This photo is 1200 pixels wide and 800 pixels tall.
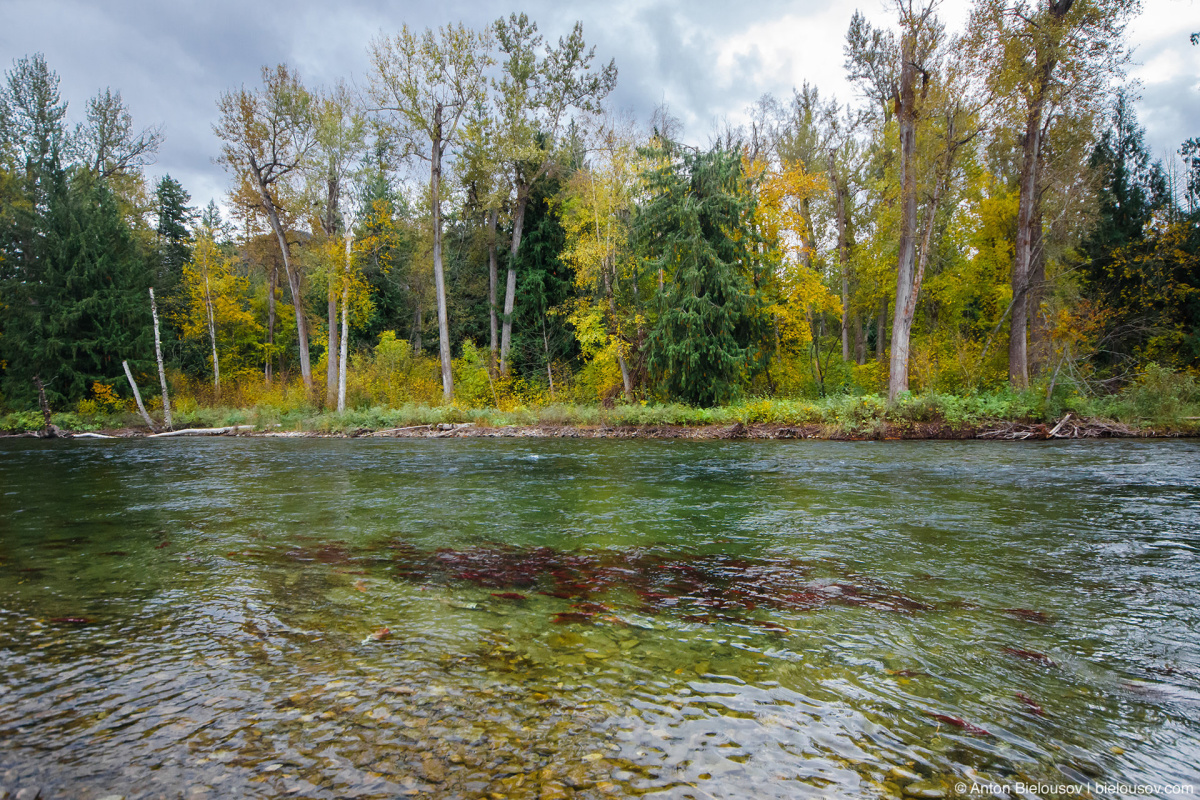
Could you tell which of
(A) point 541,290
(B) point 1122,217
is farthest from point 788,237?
(B) point 1122,217

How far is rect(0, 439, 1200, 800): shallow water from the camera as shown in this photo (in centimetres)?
241

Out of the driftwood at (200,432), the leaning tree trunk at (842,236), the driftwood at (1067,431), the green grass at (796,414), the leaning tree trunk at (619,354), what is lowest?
the driftwood at (1067,431)

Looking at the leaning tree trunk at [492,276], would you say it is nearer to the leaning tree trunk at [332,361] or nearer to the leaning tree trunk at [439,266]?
the leaning tree trunk at [439,266]

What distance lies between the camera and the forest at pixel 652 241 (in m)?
20.2

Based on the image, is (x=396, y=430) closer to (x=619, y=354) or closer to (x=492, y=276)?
(x=619, y=354)

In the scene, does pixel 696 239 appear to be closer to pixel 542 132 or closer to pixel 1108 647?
pixel 542 132

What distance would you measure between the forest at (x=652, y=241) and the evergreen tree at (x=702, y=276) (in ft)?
0.46

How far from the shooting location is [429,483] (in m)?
11.0

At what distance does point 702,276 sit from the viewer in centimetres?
2402

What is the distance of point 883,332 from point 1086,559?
30.3 m

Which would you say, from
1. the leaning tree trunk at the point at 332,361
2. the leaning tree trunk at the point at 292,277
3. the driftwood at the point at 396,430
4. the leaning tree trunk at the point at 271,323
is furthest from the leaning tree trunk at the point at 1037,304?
the leaning tree trunk at the point at 271,323

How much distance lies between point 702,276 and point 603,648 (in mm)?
21928

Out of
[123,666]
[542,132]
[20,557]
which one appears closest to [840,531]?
[123,666]

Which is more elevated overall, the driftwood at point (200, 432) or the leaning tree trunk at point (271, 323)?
the leaning tree trunk at point (271, 323)
